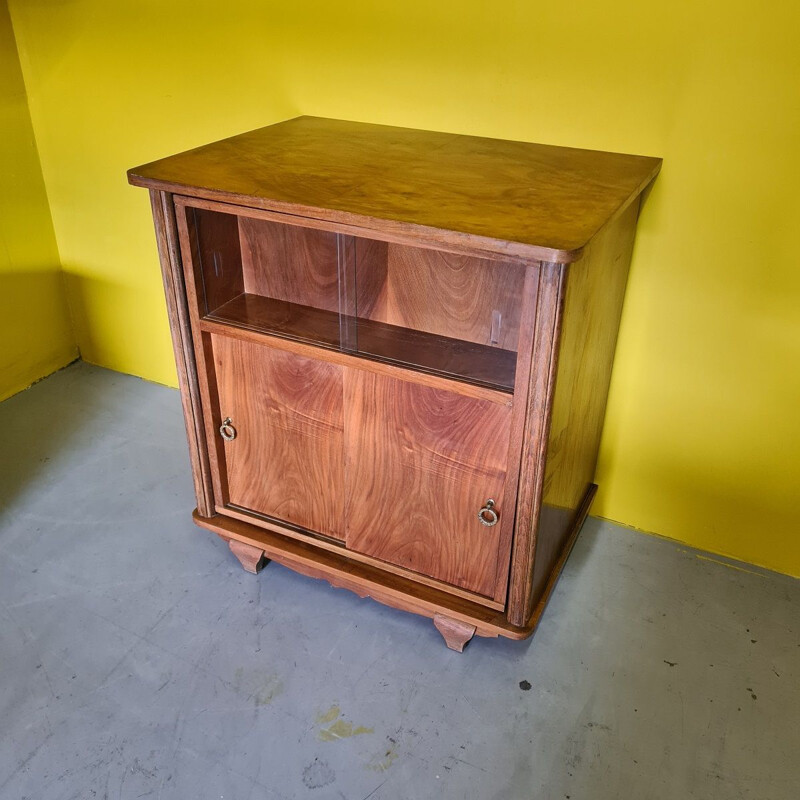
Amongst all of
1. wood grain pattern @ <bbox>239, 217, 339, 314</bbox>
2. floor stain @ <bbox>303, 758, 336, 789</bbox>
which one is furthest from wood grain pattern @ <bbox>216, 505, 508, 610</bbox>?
wood grain pattern @ <bbox>239, 217, 339, 314</bbox>

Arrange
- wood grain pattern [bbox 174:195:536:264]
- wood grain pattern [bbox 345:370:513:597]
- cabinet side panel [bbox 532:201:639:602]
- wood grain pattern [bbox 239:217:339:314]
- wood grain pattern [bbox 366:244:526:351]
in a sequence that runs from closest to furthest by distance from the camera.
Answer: wood grain pattern [bbox 174:195:536:264] < cabinet side panel [bbox 532:201:639:602] < wood grain pattern [bbox 345:370:513:597] < wood grain pattern [bbox 366:244:526:351] < wood grain pattern [bbox 239:217:339:314]

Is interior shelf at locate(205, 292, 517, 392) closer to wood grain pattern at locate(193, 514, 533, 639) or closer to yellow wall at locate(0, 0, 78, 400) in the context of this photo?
wood grain pattern at locate(193, 514, 533, 639)

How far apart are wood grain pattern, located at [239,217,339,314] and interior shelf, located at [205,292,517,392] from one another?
3 centimetres

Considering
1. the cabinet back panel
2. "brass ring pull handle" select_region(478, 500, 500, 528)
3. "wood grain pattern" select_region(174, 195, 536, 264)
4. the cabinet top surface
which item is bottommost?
"brass ring pull handle" select_region(478, 500, 500, 528)

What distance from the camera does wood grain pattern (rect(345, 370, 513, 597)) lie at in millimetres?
1542

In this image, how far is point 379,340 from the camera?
1.67m

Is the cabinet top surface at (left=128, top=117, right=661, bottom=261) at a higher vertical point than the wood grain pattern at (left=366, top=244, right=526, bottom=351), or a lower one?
higher

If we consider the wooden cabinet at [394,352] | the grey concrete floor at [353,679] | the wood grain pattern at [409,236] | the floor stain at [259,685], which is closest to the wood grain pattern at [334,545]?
the wooden cabinet at [394,352]

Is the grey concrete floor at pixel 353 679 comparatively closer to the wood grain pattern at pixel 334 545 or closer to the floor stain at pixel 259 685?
the floor stain at pixel 259 685

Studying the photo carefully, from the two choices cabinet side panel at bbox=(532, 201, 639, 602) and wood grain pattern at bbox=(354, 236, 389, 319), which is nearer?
cabinet side panel at bbox=(532, 201, 639, 602)

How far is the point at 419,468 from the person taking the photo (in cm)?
163

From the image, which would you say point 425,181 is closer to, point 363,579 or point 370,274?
point 370,274

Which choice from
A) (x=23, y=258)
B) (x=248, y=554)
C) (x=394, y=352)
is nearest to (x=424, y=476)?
(x=394, y=352)

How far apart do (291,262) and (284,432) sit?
399 millimetres
